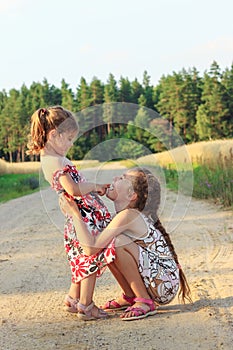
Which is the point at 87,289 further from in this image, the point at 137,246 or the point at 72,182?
the point at 72,182

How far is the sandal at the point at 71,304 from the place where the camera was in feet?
13.5

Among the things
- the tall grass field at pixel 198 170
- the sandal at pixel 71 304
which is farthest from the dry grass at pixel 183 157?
the sandal at pixel 71 304

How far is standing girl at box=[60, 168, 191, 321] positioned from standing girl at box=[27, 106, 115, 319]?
6 cm

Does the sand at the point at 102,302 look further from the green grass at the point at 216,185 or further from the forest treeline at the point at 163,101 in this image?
the forest treeline at the point at 163,101

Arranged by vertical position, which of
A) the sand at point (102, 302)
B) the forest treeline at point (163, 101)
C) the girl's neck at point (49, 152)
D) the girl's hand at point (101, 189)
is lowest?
the sand at point (102, 302)

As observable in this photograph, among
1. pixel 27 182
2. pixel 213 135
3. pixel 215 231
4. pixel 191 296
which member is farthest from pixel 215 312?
pixel 213 135

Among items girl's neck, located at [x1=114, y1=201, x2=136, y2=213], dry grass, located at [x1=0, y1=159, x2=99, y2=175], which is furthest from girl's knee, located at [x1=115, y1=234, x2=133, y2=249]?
dry grass, located at [x1=0, y1=159, x2=99, y2=175]

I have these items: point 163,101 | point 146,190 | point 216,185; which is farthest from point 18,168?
point 146,190

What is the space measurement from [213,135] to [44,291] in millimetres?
42602

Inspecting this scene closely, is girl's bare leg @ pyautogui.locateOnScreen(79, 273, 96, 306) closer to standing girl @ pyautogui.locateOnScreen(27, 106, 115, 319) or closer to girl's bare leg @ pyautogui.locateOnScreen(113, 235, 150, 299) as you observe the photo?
standing girl @ pyautogui.locateOnScreen(27, 106, 115, 319)

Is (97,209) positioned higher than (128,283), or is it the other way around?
(97,209)

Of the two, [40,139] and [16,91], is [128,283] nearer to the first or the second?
[40,139]

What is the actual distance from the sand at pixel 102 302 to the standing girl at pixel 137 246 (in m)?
0.15

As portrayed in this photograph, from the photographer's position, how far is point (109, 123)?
4.17m
